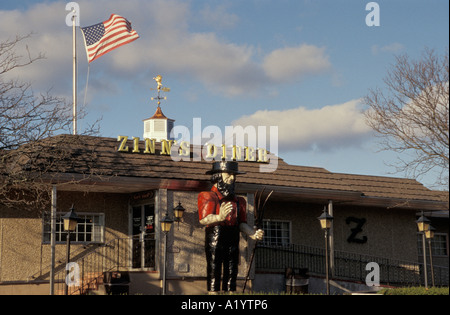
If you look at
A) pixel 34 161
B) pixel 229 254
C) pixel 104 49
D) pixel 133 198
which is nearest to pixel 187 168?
pixel 133 198

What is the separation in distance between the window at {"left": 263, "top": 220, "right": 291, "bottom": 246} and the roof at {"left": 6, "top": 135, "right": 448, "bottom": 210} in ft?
5.20

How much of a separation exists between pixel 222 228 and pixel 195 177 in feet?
7.90

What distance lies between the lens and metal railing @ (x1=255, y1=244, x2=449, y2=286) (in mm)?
22680

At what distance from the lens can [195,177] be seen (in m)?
20.2

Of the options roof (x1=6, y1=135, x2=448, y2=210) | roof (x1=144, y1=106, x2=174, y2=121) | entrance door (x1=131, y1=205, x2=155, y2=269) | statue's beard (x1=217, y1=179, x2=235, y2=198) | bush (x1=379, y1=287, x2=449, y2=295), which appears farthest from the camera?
roof (x1=144, y1=106, x2=174, y2=121)

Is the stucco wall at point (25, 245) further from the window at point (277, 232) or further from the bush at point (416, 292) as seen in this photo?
the bush at point (416, 292)

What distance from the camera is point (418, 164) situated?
62.4 ft

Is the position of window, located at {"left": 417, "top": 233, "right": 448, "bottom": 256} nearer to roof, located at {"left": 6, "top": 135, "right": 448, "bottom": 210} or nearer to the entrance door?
roof, located at {"left": 6, "top": 135, "right": 448, "bottom": 210}

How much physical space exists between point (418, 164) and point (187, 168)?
267 inches

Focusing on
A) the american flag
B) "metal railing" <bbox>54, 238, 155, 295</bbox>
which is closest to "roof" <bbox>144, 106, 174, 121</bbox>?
the american flag

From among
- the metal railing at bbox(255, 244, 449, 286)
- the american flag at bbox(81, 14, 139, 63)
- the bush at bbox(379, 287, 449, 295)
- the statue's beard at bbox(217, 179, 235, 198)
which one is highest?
the american flag at bbox(81, 14, 139, 63)

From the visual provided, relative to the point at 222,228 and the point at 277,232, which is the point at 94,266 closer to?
the point at 222,228

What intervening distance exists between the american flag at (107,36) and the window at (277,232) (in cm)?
816

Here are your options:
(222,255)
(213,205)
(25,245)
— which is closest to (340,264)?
(222,255)
